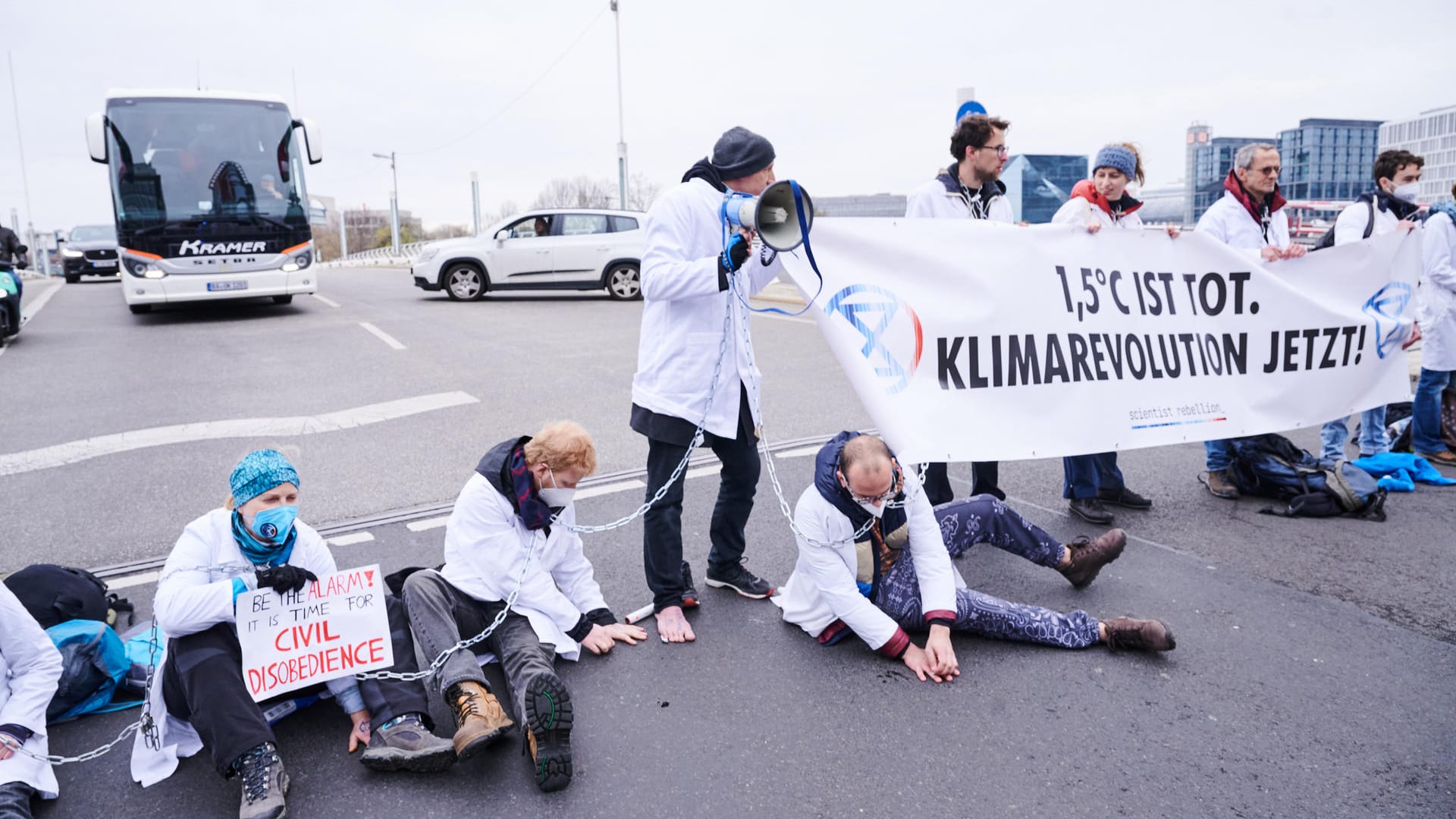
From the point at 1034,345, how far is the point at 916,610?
1535mm

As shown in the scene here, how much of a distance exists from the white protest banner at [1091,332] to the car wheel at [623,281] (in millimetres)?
13859

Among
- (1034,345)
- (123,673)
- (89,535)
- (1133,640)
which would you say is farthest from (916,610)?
(89,535)

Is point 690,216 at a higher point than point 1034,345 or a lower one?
higher

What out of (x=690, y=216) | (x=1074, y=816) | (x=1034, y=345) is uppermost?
(x=690, y=216)

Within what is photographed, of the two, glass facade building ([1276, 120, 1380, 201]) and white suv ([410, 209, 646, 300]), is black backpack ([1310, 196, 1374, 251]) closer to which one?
white suv ([410, 209, 646, 300])

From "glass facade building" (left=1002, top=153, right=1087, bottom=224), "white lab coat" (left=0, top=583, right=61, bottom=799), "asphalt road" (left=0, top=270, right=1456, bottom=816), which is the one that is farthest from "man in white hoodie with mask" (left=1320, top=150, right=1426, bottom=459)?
"glass facade building" (left=1002, top=153, right=1087, bottom=224)

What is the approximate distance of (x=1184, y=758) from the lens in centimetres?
Answer: 296

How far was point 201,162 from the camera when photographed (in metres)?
14.0

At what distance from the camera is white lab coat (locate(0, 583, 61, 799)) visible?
9.21ft

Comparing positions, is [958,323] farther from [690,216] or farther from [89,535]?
[89,535]

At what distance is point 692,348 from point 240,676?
1.94 metres

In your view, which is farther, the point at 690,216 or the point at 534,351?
the point at 534,351

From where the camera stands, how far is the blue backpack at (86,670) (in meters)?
3.28

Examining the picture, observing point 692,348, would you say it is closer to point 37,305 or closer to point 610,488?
point 610,488
